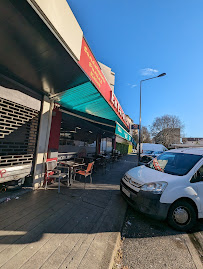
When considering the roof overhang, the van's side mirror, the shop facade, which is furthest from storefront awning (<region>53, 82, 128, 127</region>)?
the van's side mirror

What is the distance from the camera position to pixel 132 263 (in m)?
1.80

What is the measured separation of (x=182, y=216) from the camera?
105 inches

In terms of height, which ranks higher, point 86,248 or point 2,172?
point 2,172

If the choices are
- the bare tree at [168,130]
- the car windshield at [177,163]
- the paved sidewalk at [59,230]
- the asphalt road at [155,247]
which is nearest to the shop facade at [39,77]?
the paved sidewalk at [59,230]

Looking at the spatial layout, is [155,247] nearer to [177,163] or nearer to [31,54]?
[177,163]

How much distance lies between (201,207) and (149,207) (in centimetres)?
123

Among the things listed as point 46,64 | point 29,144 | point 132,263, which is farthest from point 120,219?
point 46,64

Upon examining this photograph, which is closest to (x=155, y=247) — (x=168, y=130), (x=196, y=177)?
(x=196, y=177)

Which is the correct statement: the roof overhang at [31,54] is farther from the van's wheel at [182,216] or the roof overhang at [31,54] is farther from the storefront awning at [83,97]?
the van's wheel at [182,216]

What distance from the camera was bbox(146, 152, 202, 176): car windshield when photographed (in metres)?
3.05

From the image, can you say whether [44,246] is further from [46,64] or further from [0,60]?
[0,60]

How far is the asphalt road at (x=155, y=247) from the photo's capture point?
183cm

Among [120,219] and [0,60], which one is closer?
[0,60]

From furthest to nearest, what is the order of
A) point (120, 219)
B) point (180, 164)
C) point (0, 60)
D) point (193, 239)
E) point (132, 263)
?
point (180, 164)
point (120, 219)
point (0, 60)
point (193, 239)
point (132, 263)
